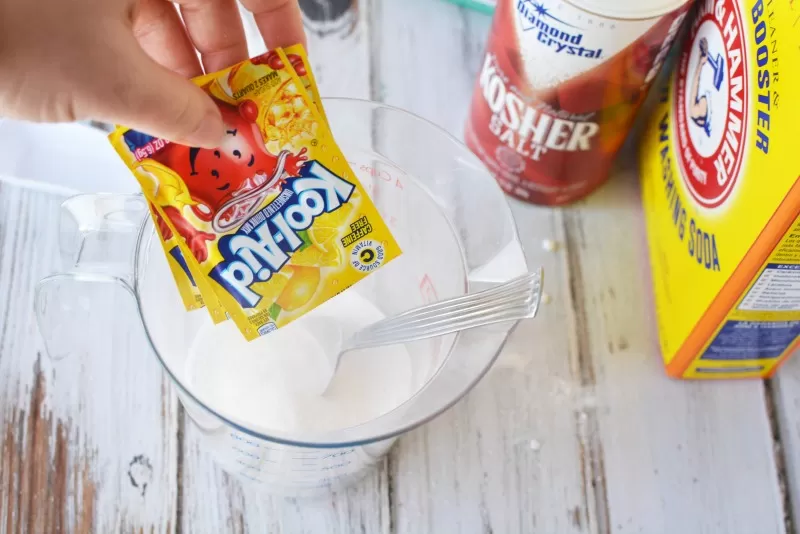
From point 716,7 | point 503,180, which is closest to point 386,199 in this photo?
point 503,180

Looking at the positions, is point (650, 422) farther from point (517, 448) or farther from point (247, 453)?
point (247, 453)

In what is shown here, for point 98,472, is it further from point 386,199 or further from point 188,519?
point 386,199

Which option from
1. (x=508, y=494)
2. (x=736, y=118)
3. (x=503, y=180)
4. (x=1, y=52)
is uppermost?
(x=1, y=52)

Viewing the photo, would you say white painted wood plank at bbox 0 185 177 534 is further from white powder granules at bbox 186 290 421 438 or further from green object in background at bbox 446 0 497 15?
green object in background at bbox 446 0 497 15

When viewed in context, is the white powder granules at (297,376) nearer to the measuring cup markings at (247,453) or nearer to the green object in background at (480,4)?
the measuring cup markings at (247,453)

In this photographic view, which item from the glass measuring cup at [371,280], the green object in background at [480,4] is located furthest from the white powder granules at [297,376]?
the green object in background at [480,4]

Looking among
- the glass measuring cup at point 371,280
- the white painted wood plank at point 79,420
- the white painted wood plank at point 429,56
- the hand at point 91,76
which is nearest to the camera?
the hand at point 91,76

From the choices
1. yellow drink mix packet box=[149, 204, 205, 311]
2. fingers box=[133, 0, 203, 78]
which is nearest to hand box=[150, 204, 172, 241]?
yellow drink mix packet box=[149, 204, 205, 311]
